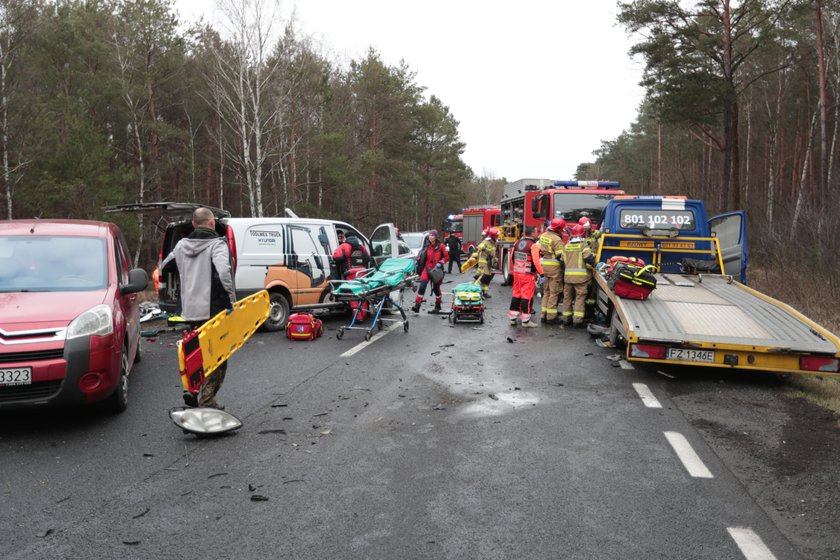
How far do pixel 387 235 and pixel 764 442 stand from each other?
48.1 ft

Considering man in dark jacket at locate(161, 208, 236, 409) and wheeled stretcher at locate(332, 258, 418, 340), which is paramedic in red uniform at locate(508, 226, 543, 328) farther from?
man in dark jacket at locate(161, 208, 236, 409)

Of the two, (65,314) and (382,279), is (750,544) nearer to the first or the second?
(65,314)

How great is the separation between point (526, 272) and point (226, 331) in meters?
7.03

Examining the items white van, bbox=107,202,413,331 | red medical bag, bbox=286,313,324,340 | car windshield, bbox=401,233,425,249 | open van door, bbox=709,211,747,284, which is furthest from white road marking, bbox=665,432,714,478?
car windshield, bbox=401,233,425,249

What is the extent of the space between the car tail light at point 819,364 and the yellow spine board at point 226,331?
5.78 meters

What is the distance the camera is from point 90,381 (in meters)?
5.55

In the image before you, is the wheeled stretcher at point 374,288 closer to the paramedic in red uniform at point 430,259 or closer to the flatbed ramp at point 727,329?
the paramedic in red uniform at point 430,259

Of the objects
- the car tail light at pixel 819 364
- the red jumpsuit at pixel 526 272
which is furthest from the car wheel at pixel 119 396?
the red jumpsuit at pixel 526 272

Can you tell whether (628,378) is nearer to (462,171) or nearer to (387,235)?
(387,235)

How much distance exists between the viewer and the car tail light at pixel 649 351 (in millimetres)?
7379

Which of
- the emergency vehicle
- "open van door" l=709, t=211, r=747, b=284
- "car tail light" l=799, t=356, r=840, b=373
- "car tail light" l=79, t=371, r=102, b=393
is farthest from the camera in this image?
the emergency vehicle

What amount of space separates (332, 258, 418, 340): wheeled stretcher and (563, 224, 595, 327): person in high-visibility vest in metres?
2.85

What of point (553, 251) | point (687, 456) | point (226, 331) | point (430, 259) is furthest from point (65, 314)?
point (430, 259)

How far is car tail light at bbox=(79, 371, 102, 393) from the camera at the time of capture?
548 cm
